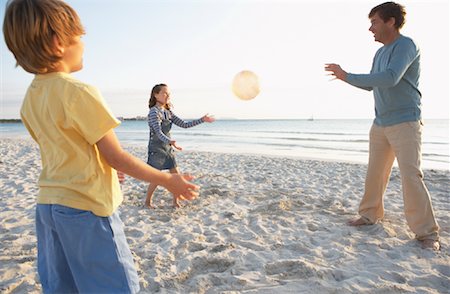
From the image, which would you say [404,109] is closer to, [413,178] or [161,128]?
[413,178]

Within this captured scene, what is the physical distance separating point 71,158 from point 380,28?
11.0ft

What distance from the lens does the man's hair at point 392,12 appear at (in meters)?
3.44

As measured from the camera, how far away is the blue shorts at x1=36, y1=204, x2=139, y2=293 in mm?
1368

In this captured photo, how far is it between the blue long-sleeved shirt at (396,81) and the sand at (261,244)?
4.33 feet

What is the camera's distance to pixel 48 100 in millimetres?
1317

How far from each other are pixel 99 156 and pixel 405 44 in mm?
3162

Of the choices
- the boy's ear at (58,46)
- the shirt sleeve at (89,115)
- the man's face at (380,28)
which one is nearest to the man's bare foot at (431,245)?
the man's face at (380,28)

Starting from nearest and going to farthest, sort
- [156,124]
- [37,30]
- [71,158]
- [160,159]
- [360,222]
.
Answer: [37,30] → [71,158] → [360,222] → [156,124] → [160,159]

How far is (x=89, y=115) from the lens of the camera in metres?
1.31

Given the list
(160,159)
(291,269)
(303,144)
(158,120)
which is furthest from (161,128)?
(303,144)

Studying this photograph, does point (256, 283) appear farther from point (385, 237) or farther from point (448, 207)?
point (448, 207)

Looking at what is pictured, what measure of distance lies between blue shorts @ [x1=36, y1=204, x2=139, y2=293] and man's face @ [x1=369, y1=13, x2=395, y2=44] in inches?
129

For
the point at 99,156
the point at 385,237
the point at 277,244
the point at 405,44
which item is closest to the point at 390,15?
the point at 405,44

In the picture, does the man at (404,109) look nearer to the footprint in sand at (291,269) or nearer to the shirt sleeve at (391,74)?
the shirt sleeve at (391,74)
